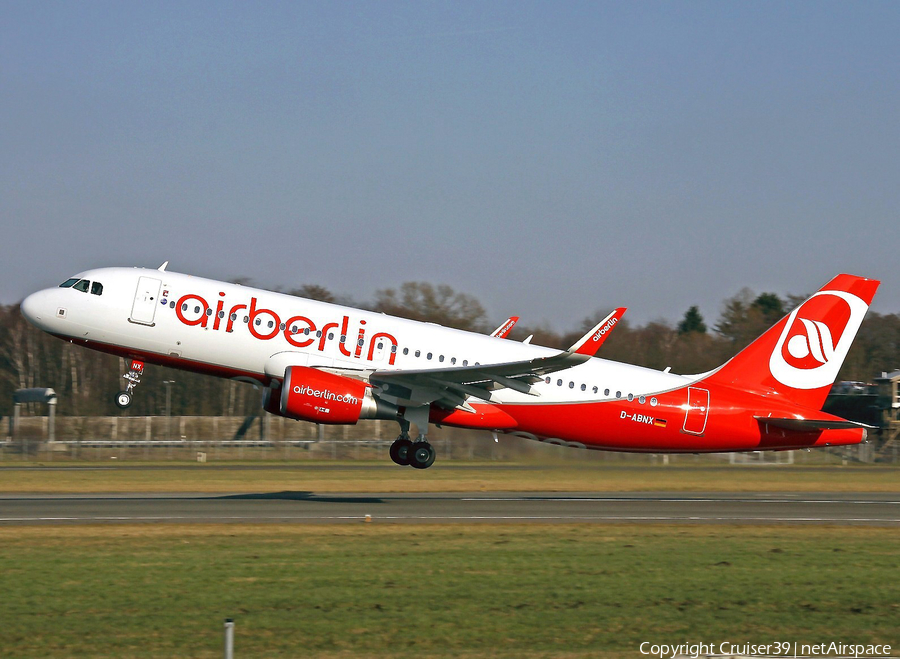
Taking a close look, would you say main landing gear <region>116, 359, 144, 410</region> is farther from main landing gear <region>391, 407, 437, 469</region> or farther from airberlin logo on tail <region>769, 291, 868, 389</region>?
airberlin logo on tail <region>769, 291, 868, 389</region>

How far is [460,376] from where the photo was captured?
26875 millimetres

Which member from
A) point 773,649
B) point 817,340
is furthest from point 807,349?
point 773,649

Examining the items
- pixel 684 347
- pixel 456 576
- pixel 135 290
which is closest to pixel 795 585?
pixel 456 576

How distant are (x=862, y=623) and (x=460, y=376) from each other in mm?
14612

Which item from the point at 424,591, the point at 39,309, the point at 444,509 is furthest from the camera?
the point at 39,309

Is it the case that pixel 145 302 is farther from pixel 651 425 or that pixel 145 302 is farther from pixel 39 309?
pixel 651 425

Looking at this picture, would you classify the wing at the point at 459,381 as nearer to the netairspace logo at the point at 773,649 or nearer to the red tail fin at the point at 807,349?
the red tail fin at the point at 807,349

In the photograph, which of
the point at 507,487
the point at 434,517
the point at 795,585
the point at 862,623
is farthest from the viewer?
the point at 507,487

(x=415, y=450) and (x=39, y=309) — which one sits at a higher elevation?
(x=39, y=309)

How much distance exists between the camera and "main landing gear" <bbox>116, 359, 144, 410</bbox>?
2744 cm

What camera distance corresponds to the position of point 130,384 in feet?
91.5

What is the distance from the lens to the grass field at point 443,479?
35.5 metres

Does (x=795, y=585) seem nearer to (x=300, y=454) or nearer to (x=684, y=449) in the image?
(x=684, y=449)

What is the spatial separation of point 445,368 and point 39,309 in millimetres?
11435
